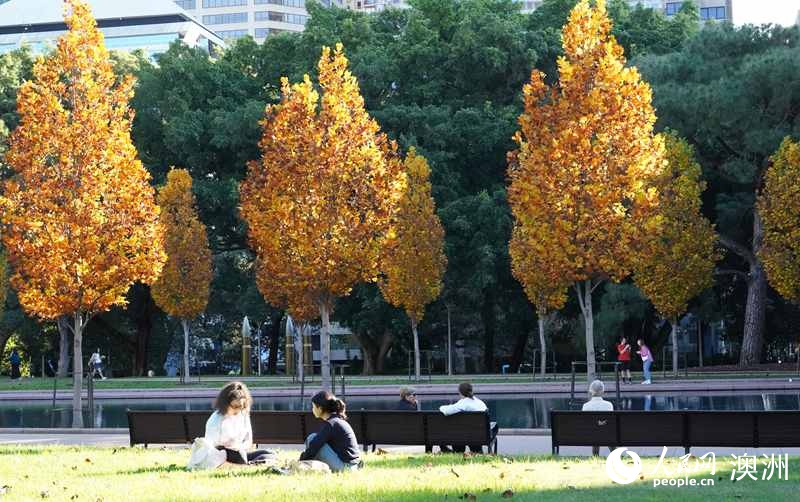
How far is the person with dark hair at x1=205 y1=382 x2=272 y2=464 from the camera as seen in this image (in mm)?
14656

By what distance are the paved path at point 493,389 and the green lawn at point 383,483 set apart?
21.1 m

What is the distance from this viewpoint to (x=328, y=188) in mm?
32812

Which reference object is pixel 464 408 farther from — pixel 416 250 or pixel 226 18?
pixel 226 18

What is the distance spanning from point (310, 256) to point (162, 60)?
28.1m

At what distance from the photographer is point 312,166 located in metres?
32.8

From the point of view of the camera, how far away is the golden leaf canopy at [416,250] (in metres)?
46.0

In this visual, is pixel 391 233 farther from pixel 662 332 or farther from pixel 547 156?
pixel 662 332

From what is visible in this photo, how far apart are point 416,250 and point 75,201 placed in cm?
1992

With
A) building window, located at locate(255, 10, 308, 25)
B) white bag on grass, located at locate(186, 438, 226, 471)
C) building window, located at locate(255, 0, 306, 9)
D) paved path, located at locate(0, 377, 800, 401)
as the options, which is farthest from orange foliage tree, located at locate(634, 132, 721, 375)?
building window, located at locate(255, 0, 306, 9)

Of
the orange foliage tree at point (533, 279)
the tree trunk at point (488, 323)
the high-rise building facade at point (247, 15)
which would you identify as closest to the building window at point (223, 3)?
the high-rise building facade at point (247, 15)

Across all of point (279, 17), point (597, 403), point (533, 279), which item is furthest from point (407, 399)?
point (279, 17)

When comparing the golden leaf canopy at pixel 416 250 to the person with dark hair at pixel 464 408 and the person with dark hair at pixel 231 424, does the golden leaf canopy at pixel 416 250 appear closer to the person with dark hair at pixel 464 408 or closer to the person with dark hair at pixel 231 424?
the person with dark hair at pixel 464 408

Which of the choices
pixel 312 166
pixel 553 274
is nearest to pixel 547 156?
pixel 553 274

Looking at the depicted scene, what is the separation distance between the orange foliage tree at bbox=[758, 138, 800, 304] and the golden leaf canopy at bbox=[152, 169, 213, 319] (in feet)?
73.0
